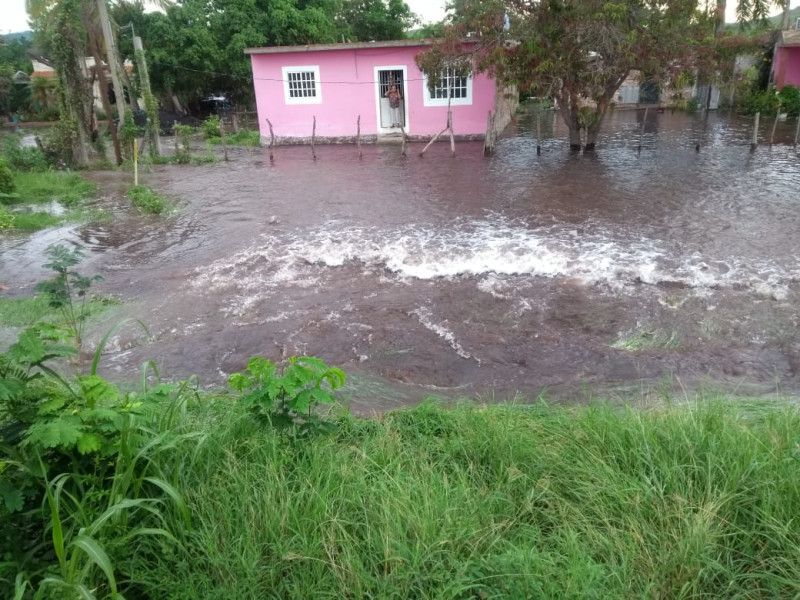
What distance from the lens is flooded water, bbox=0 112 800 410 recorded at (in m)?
6.12

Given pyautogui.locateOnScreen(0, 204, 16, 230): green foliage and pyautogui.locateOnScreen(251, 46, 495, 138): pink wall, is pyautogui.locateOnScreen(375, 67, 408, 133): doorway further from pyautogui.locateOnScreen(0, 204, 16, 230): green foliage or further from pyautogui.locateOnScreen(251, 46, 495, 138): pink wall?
pyautogui.locateOnScreen(0, 204, 16, 230): green foliage

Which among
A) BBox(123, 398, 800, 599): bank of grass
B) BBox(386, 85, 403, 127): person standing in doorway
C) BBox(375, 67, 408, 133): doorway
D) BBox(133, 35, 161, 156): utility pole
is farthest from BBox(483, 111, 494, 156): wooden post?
BBox(123, 398, 800, 599): bank of grass

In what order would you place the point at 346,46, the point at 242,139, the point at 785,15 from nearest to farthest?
the point at 346,46 → the point at 242,139 → the point at 785,15

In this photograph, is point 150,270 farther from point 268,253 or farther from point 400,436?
point 400,436

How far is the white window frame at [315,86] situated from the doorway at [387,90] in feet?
7.32

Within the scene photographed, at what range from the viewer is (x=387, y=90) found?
21.2 metres

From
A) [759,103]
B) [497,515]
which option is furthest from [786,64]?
[497,515]

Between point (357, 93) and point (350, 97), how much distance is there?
31cm

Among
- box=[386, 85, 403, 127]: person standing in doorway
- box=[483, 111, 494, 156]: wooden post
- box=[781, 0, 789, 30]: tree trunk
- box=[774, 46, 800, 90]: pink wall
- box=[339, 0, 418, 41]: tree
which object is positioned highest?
box=[339, 0, 418, 41]: tree

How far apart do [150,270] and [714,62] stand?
14.8 metres

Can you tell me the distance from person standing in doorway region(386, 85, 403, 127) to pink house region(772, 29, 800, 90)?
18.5 m

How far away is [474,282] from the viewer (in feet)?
28.0

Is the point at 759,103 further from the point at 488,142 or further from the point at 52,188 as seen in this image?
the point at 52,188

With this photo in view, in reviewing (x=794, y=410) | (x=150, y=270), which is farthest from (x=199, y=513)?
(x=150, y=270)
